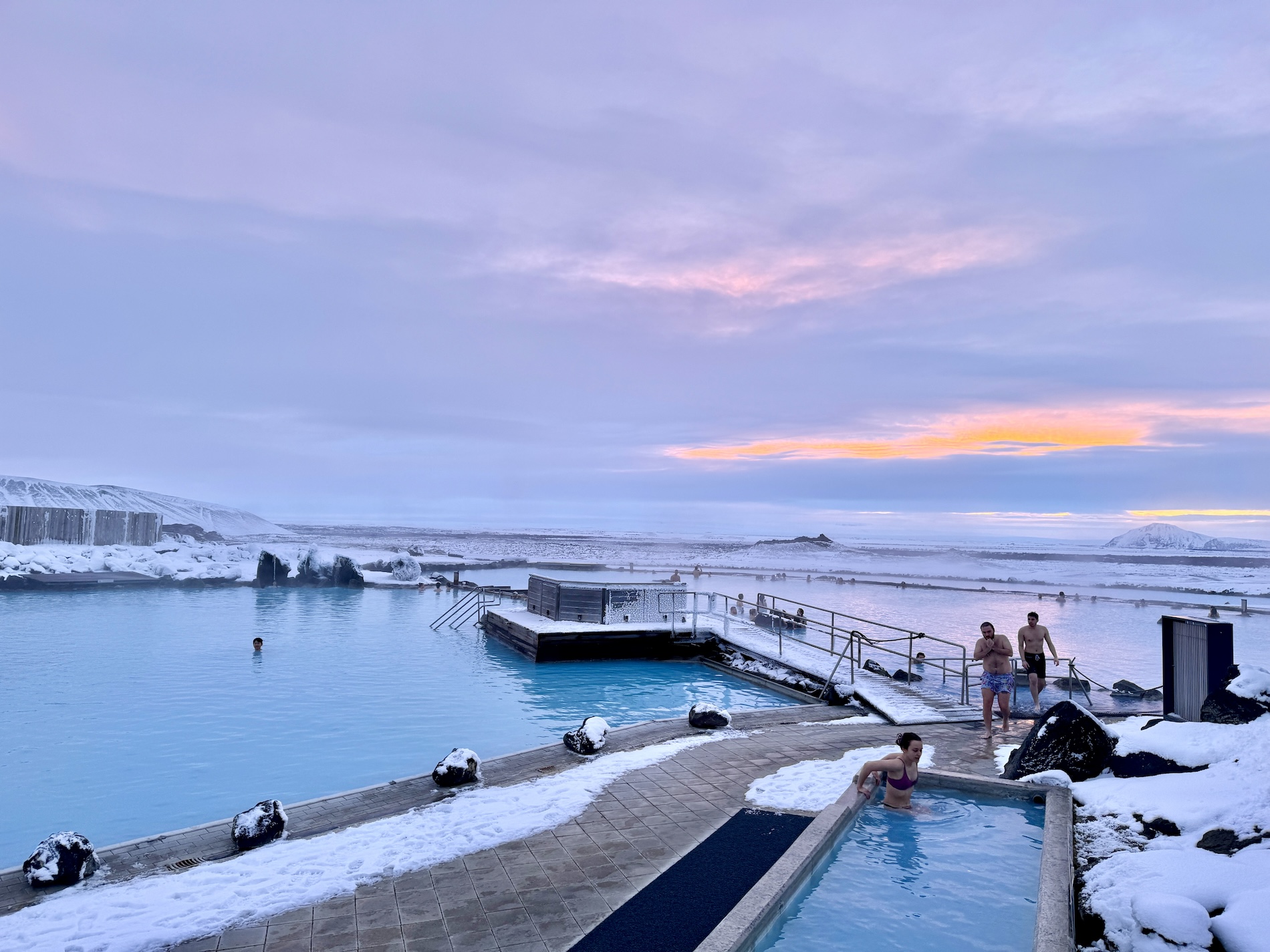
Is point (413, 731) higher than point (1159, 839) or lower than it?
lower

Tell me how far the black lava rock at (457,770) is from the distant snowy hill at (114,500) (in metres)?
107

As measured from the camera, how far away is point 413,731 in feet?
48.9

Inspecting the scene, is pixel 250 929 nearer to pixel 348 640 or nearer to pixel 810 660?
pixel 810 660

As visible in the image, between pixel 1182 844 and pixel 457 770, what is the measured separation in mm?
6881

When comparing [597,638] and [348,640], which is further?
[348,640]

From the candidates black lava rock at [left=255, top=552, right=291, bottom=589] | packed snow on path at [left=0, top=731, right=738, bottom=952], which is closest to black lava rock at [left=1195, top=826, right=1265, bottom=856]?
packed snow on path at [left=0, top=731, right=738, bottom=952]

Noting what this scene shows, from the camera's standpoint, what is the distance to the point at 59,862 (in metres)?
6.43

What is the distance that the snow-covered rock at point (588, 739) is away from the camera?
10320 millimetres

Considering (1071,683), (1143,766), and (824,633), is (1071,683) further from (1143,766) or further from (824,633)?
(824,633)

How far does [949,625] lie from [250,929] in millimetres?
28815

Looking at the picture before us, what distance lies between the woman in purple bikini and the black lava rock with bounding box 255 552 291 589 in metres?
40.6

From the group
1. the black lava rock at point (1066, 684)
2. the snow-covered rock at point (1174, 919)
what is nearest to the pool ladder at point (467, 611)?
the black lava rock at point (1066, 684)

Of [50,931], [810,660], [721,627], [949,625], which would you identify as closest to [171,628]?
[721,627]

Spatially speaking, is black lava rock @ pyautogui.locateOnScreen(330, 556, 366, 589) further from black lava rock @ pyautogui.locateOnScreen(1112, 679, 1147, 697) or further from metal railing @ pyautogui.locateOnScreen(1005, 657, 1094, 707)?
black lava rock @ pyautogui.locateOnScreen(1112, 679, 1147, 697)
